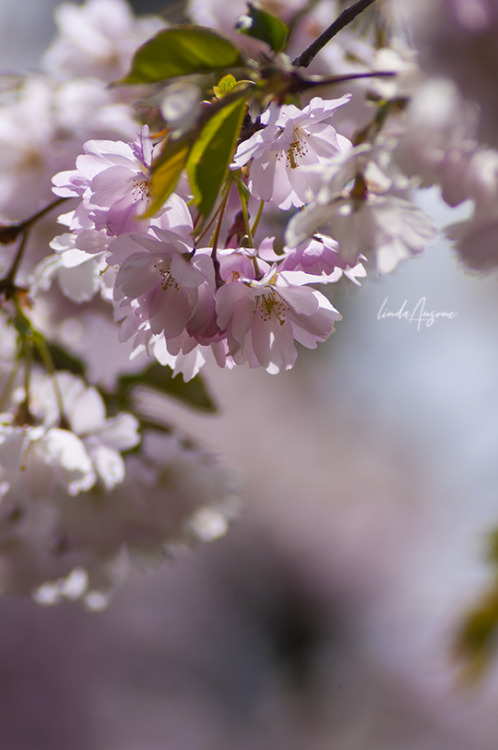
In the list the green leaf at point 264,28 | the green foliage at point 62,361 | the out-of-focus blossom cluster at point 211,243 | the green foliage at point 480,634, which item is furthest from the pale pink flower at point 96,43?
the green foliage at point 480,634

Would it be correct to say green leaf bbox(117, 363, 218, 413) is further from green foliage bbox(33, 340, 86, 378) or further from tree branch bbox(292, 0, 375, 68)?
tree branch bbox(292, 0, 375, 68)

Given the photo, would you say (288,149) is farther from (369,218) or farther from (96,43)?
(96,43)

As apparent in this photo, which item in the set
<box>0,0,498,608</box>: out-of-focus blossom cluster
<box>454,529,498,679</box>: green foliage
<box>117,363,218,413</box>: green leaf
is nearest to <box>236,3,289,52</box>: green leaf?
<box>0,0,498,608</box>: out-of-focus blossom cluster

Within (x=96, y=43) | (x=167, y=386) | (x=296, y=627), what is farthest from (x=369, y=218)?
(x=296, y=627)

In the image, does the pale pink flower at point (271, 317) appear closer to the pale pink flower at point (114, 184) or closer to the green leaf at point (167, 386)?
the pale pink flower at point (114, 184)

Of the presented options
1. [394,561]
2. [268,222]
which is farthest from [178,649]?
[268,222]

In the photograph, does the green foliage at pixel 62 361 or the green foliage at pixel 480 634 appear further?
the green foliage at pixel 480 634
